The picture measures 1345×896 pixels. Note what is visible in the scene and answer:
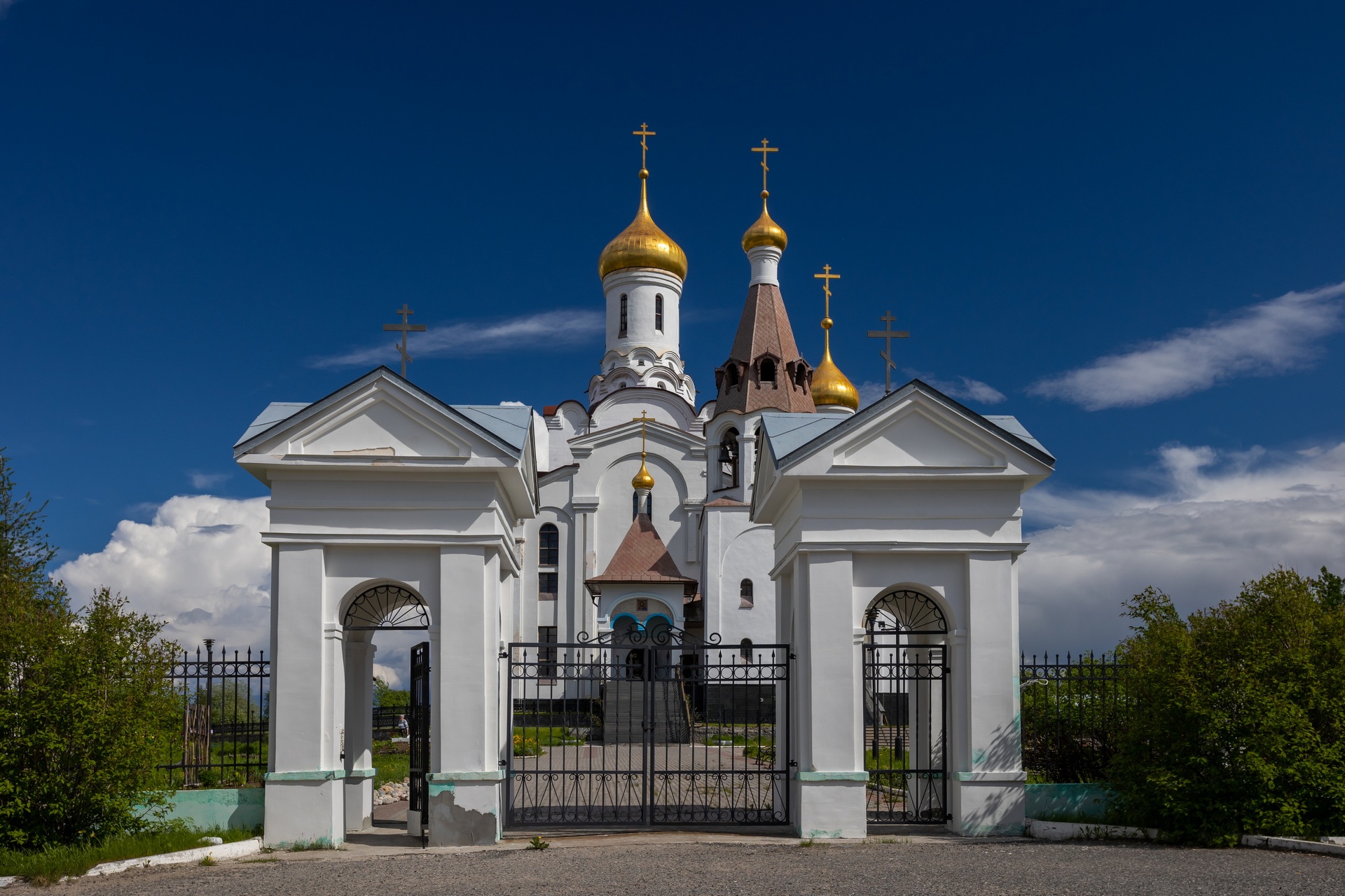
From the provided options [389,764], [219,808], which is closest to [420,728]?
[219,808]

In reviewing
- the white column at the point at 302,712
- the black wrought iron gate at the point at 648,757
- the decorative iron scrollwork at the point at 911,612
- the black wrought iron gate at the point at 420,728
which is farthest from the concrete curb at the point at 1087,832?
the white column at the point at 302,712

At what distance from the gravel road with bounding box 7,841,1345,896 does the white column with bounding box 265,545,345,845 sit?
462 millimetres

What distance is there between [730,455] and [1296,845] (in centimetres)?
3039

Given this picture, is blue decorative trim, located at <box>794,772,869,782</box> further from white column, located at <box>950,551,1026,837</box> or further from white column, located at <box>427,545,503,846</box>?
white column, located at <box>427,545,503,846</box>

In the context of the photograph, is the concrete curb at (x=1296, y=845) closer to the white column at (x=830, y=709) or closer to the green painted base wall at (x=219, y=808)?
the white column at (x=830, y=709)

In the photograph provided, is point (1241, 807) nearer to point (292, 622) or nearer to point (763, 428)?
point (763, 428)

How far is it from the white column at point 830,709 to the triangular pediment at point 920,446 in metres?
1.07

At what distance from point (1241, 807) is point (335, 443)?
912cm

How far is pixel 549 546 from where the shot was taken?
145 feet

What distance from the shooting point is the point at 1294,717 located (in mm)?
11078

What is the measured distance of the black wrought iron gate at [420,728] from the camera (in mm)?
11859

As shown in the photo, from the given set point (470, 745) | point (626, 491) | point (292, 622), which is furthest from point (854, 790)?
point (626, 491)

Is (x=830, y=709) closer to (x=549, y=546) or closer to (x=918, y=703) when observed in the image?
(x=918, y=703)

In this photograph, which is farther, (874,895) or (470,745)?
(470,745)
